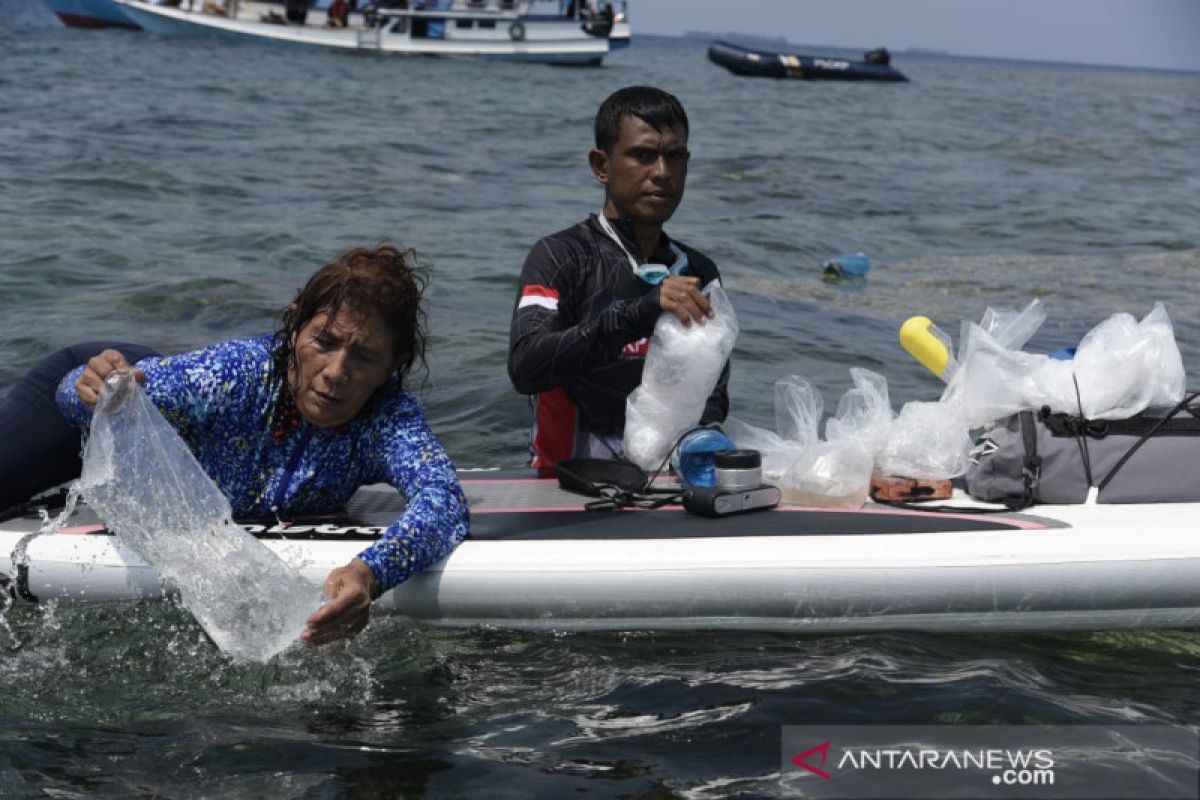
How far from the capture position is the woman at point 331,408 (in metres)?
3.66

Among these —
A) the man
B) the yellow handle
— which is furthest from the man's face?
the yellow handle

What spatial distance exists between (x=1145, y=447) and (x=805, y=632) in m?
1.24

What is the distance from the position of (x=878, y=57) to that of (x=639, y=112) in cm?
4512

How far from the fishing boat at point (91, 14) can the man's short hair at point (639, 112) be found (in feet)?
144

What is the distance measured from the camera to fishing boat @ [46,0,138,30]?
45.2 meters

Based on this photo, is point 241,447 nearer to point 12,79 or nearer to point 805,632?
point 805,632

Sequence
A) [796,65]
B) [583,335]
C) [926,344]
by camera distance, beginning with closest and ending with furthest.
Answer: [583,335], [926,344], [796,65]

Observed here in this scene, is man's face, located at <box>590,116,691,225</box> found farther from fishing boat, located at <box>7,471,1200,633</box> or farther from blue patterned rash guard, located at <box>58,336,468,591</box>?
blue patterned rash guard, located at <box>58,336,468,591</box>

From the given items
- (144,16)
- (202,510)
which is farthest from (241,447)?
(144,16)

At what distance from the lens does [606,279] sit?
4723 millimetres

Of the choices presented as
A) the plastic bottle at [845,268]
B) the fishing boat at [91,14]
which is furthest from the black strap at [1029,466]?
the fishing boat at [91,14]

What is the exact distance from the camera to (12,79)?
24.6 m

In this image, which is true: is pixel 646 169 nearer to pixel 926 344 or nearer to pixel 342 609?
pixel 926 344

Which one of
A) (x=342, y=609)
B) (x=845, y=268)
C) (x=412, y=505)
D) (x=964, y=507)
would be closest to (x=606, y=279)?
(x=412, y=505)
